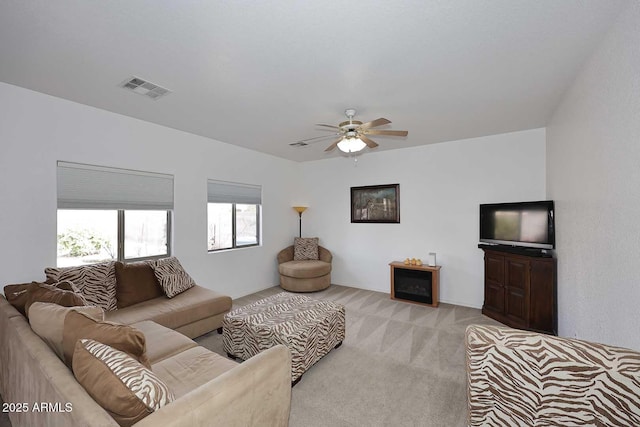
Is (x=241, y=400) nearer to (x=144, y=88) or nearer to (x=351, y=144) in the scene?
(x=351, y=144)

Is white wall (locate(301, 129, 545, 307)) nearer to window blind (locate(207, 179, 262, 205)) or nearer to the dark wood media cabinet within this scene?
the dark wood media cabinet

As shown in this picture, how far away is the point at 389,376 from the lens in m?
2.46

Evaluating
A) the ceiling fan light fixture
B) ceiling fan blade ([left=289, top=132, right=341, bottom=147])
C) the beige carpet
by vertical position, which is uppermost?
ceiling fan blade ([left=289, top=132, right=341, bottom=147])

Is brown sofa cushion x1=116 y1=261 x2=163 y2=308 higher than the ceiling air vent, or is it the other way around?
the ceiling air vent

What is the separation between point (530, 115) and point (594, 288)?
2261mm

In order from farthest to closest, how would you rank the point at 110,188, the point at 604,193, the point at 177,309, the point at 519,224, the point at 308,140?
the point at 308,140 < the point at 519,224 < the point at 110,188 < the point at 177,309 < the point at 604,193

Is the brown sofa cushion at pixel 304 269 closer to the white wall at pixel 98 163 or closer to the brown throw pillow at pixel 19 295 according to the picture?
the white wall at pixel 98 163

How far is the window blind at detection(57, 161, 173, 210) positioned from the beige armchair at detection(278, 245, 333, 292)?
234 cm

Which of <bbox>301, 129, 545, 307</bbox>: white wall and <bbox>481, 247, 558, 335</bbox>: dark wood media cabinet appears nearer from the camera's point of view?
<bbox>481, 247, 558, 335</bbox>: dark wood media cabinet

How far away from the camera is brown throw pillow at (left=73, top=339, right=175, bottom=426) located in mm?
984

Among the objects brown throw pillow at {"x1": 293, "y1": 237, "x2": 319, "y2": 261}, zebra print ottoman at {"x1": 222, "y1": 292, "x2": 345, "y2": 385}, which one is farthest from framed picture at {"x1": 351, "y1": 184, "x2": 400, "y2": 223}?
zebra print ottoman at {"x1": 222, "y1": 292, "x2": 345, "y2": 385}

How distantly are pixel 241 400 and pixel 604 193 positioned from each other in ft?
8.72

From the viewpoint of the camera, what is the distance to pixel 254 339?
8.07 ft

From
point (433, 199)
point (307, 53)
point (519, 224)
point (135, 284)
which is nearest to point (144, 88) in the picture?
point (307, 53)
